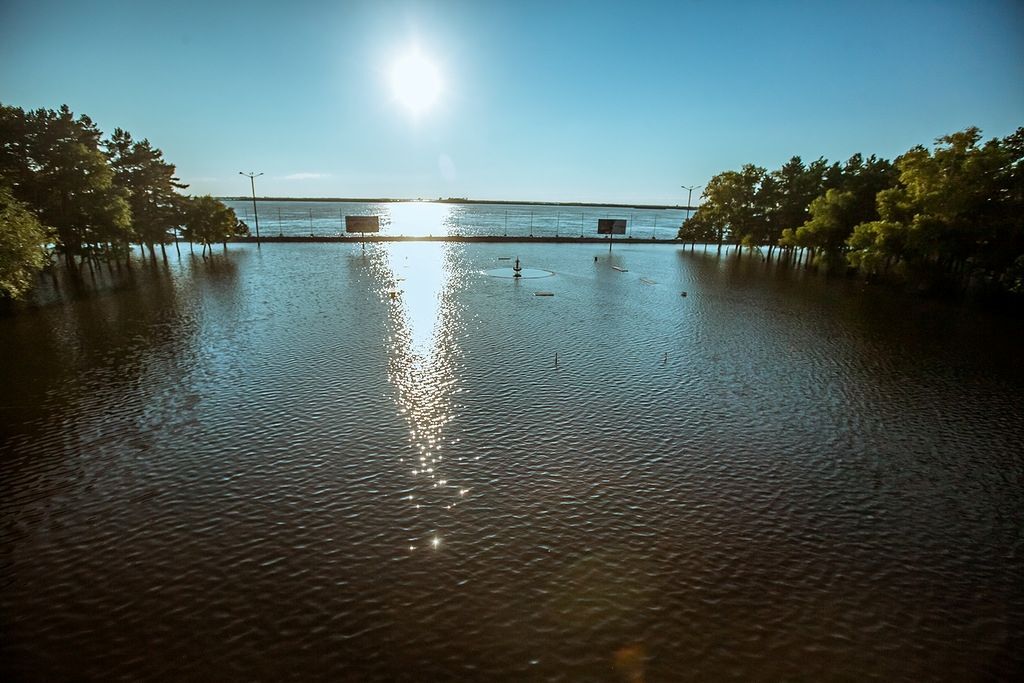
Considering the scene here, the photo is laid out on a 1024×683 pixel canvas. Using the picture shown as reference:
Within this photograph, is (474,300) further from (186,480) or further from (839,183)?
(839,183)

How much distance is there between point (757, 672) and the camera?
843 centimetres

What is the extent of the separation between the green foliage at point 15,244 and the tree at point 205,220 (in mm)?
39960

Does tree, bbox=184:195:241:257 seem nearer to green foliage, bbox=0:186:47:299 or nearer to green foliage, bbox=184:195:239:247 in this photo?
green foliage, bbox=184:195:239:247

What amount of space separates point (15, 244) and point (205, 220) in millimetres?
44755

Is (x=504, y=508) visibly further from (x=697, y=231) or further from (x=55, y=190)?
(x=697, y=231)

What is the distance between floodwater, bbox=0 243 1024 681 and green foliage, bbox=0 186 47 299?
365 cm

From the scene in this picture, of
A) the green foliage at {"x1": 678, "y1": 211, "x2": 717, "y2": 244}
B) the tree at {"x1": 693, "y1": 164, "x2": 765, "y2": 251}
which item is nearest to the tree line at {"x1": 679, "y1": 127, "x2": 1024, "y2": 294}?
the tree at {"x1": 693, "y1": 164, "x2": 765, "y2": 251}

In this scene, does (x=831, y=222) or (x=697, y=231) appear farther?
(x=697, y=231)

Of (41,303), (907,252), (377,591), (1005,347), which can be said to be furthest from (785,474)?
(41,303)

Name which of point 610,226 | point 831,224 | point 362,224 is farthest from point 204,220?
point 831,224

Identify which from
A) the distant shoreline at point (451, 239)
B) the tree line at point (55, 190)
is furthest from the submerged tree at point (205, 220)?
the distant shoreline at point (451, 239)

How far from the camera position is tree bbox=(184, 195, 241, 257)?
67262 millimetres

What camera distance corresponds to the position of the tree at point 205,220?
221ft

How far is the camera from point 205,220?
68.1m
